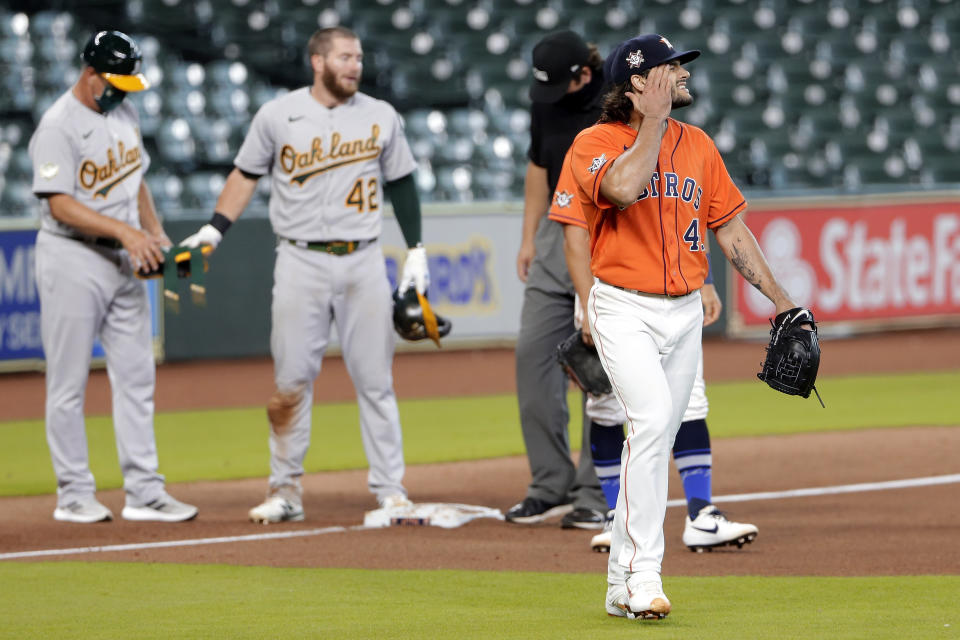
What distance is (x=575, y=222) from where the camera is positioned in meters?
5.39

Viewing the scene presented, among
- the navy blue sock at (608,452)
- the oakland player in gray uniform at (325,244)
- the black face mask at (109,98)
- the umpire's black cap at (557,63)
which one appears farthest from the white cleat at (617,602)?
the black face mask at (109,98)

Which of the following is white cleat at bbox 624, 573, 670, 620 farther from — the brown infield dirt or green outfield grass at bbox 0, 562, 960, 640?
the brown infield dirt

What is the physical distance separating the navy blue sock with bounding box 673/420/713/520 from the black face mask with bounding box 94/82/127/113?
10.5ft

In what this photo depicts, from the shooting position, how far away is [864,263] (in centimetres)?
1744

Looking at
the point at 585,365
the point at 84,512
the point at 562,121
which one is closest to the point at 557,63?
the point at 562,121

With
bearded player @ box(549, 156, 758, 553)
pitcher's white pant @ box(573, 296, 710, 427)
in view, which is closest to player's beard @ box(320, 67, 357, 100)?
bearded player @ box(549, 156, 758, 553)

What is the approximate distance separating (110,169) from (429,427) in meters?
4.45

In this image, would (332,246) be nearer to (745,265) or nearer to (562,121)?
(562,121)

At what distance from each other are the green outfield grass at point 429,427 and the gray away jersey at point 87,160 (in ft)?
6.69

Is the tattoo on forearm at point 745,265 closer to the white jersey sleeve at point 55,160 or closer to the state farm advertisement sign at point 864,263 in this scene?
the white jersey sleeve at point 55,160

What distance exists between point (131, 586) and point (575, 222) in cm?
211

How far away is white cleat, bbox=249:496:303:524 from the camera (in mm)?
7055

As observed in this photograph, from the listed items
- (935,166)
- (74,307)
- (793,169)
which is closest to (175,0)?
(793,169)

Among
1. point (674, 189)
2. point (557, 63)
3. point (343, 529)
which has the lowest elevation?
point (343, 529)
